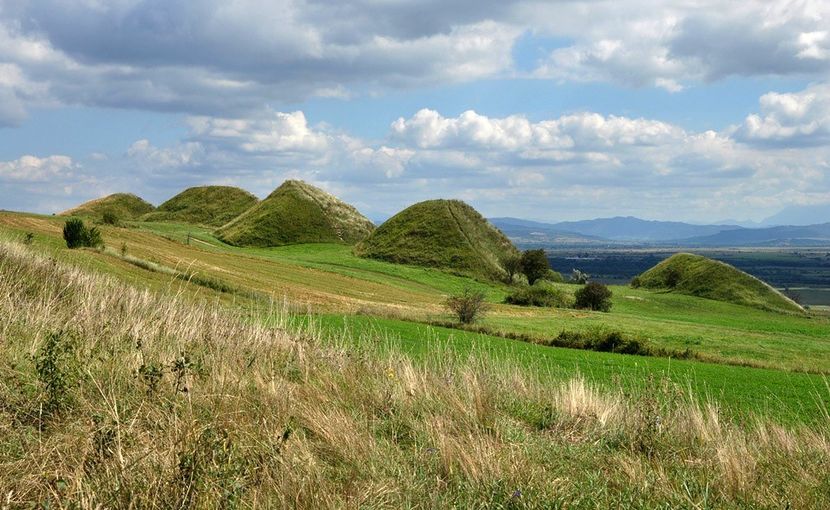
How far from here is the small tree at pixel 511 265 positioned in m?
87.4

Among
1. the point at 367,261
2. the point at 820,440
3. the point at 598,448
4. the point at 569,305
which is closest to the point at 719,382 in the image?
the point at 820,440

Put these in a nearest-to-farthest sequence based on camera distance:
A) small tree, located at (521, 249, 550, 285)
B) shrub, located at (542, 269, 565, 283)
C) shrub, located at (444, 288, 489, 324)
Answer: shrub, located at (444, 288, 489, 324) < small tree, located at (521, 249, 550, 285) < shrub, located at (542, 269, 565, 283)

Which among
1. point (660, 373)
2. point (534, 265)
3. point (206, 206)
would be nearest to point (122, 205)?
point (206, 206)

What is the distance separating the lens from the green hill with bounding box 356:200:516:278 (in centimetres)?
8644

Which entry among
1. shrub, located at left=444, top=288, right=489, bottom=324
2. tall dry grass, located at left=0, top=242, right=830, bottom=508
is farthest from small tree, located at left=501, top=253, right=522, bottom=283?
tall dry grass, located at left=0, top=242, right=830, bottom=508

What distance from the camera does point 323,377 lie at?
9031mm

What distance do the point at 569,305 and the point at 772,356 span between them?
31.8m

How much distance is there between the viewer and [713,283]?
9112 centimetres

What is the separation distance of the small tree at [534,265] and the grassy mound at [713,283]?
64.6 ft

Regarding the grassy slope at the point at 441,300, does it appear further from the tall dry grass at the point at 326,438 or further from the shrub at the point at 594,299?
the tall dry grass at the point at 326,438

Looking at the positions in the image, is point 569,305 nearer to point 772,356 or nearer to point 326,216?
point 772,356

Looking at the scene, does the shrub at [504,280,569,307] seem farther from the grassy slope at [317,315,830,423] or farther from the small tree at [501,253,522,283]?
the grassy slope at [317,315,830,423]

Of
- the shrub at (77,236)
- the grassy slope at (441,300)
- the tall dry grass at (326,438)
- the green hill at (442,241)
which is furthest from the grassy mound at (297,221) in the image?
the tall dry grass at (326,438)

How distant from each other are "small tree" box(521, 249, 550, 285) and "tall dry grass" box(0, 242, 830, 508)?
7737 cm
